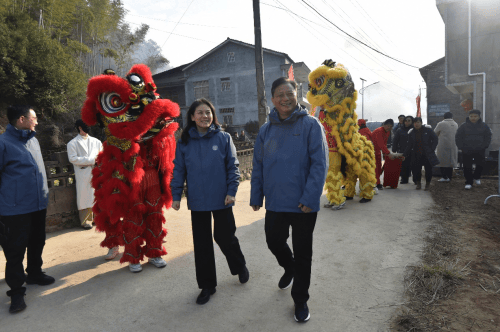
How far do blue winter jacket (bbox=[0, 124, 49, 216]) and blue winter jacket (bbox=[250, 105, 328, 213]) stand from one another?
2.07 meters

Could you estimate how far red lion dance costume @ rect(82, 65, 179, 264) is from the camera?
3223mm

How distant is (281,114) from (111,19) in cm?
2304

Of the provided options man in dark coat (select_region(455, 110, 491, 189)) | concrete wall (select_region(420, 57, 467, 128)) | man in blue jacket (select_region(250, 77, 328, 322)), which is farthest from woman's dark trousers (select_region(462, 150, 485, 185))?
concrete wall (select_region(420, 57, 467, 128))

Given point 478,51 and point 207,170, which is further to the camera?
point 478,51

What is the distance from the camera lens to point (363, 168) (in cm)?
577

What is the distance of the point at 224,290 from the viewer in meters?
2.78

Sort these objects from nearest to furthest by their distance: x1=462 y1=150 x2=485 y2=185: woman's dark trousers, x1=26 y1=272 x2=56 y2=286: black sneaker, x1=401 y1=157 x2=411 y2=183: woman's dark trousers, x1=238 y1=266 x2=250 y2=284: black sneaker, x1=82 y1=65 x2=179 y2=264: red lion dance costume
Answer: x1=238 y1=266 x2=250 y2=284: black sneaker < x1=26 y1=272 x2=56 y2=286: black sneaker < x1=82 y1=65 x2=179 y2=264: red lion dance costume < x1=462 y1=150 x2=485 y2=185: woman's dark trousers < x1=401 y1=157 x2=411 y2=183: woman's dark trousers

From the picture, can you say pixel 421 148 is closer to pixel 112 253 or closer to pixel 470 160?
pixel 470 160

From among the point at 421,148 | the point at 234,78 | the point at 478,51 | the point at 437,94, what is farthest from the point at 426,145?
the point at 437,94

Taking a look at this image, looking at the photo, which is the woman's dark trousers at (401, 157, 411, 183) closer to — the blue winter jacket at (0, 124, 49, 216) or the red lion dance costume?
the red lion dance costume

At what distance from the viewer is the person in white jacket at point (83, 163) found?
4.56 metres

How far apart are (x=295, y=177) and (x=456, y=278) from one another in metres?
1.78

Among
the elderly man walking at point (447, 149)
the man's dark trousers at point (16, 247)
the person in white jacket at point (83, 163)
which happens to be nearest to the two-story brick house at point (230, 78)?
the elderly man walking at point (447, 149)

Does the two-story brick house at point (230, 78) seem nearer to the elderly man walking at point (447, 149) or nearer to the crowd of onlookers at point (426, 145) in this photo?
the elderly man walking at point (447, 149)
